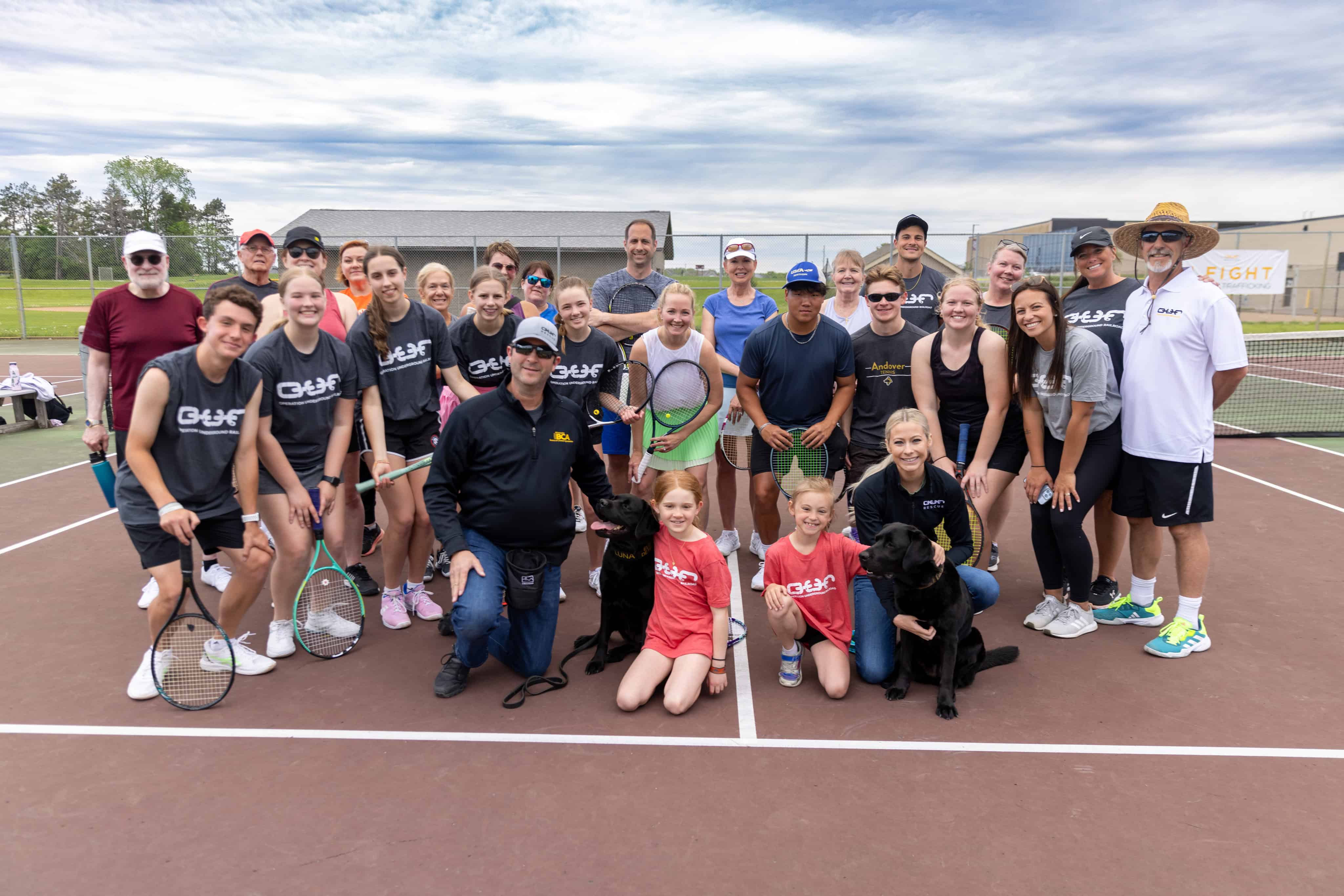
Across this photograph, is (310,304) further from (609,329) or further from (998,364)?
(998,364)

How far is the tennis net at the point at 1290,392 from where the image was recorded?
38.3ft

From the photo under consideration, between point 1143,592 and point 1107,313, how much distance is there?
5.67 feet

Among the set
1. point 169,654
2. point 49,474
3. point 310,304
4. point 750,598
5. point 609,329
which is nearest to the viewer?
point 169,654

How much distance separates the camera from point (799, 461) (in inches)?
223

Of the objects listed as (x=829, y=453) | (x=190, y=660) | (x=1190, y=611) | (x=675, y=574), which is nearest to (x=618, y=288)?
(x=829, y=453)

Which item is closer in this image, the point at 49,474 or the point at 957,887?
the point at 957,887

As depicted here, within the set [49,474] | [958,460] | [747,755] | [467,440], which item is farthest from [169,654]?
[49,474]

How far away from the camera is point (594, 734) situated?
3.93 m

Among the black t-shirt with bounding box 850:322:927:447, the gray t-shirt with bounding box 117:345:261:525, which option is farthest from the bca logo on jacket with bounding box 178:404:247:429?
the black t-shirt with bounding box 850:322:927:447

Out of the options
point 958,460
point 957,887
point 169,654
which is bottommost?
point 957,887

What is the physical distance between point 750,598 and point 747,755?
2.10 meters

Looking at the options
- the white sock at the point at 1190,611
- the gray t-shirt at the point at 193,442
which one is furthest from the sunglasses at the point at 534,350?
the white sock at the point at 1190,611

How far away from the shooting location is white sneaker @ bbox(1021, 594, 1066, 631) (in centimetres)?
517

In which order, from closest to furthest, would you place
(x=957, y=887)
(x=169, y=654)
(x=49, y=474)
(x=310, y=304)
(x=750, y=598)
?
(x=957, y=887), (x=169, y=654), (x=310, y=304), (x=750, y=598), (x=49, y=474)
